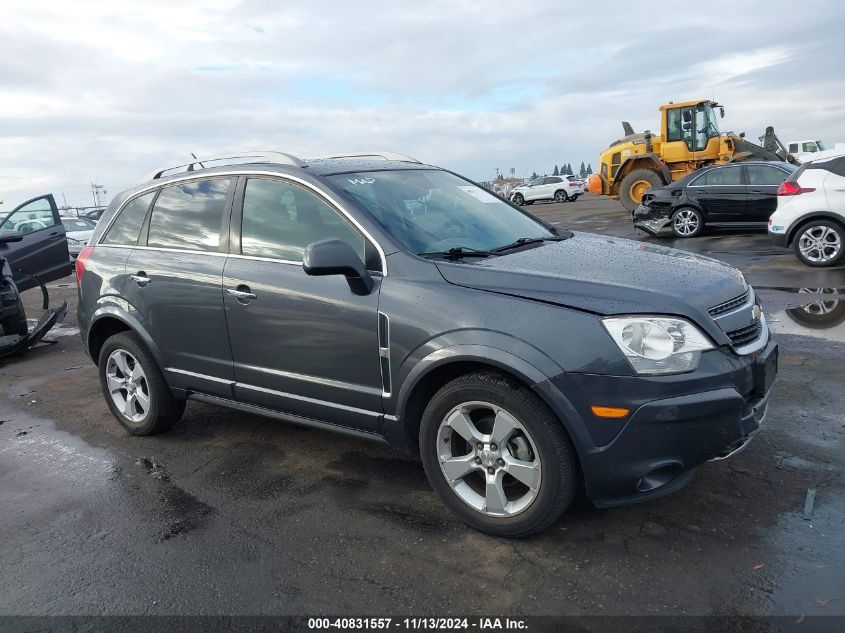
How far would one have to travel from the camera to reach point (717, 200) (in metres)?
14.4

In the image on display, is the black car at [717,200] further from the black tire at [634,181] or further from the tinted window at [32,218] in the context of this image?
the tinted window at [32,218]

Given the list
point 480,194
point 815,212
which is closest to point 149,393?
point 480,194

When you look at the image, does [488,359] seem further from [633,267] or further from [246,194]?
[246,194]

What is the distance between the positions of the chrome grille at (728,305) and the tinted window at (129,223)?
3767 mm

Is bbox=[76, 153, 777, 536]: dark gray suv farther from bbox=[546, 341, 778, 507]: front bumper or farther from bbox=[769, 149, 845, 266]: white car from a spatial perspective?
bbox=[769, 149, 845, 266]: white car

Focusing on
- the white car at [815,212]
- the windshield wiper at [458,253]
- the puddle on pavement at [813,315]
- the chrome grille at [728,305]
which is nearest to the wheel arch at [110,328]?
the windshield wiper at [458,253]

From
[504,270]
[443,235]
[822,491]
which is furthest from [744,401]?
[443,235]

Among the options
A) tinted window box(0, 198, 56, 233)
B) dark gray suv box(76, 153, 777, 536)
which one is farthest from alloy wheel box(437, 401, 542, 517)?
tinted window box(0, 198, 56, 233)

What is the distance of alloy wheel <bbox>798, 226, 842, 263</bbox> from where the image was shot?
32.4 ft

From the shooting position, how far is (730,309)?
10.5ft

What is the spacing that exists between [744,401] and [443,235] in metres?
1.72

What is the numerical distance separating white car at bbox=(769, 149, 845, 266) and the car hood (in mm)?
7365

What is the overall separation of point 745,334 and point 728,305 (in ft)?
0.51

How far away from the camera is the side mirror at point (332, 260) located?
330cm
